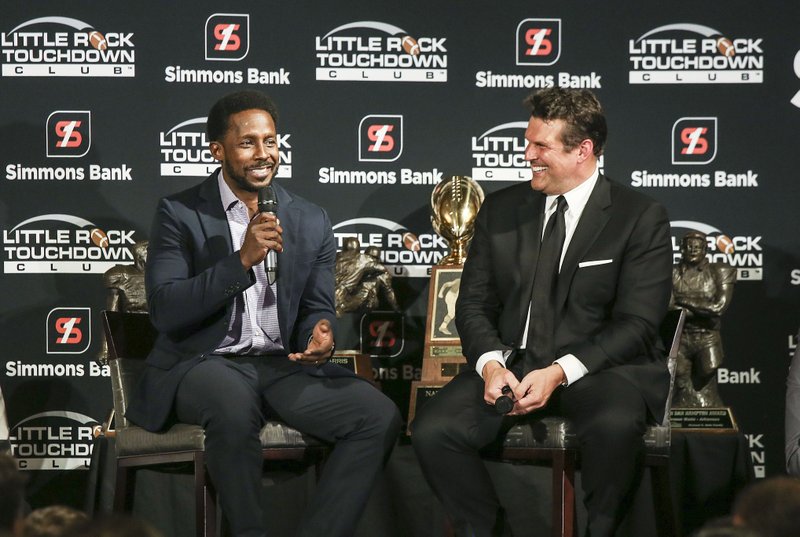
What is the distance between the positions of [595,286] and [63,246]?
2.88 metres

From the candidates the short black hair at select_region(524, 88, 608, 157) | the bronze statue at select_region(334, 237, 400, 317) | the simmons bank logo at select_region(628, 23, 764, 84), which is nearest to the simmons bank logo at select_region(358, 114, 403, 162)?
the bronze statue at select_region(334, 237, 400, 317)

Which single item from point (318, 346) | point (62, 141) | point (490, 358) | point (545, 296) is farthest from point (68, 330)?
point (545, 296)

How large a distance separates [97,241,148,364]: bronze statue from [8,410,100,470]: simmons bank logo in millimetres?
739

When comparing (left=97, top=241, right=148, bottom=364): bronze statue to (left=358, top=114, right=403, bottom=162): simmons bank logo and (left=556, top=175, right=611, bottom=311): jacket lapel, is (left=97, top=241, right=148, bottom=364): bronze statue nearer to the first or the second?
(left=358, top=114, right=403, bottom=162): simmons bank logo

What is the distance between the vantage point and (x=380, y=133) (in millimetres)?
5371

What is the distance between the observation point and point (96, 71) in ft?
17.4

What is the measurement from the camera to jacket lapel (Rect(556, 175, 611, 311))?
3.59 m

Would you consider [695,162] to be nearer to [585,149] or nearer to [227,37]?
[585,149]

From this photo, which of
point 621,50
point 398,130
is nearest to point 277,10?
point 398,130

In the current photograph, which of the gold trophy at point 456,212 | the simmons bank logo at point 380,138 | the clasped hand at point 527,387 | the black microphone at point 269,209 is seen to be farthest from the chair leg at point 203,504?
the simmons bank logo at point 380,138

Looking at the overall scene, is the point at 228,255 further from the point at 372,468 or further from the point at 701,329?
the point at 701,329

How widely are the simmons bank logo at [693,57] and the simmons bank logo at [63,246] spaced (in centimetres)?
267

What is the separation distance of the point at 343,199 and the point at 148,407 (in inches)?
81.7

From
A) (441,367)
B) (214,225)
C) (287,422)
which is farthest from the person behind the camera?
(441,367)
